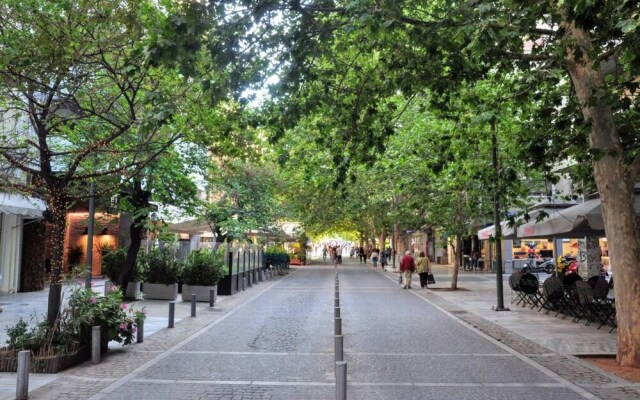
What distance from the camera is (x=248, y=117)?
10.1m

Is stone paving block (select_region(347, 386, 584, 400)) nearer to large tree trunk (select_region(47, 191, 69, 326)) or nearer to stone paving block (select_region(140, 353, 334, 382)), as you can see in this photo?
stone paving block (select_region(140, 353, 334, 382))

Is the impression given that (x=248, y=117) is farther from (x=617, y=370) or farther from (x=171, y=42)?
(x=617, y=370)

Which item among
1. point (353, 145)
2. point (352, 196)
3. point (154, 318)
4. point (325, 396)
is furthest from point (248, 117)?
point (352, 196)

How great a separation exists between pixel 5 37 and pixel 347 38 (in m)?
5.59

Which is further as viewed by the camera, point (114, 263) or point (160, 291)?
point (114, 263)

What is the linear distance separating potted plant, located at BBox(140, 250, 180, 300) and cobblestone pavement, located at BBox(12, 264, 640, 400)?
4.75 m

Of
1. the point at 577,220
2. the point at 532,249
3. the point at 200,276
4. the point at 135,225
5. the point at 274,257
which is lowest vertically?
the point at 200,276

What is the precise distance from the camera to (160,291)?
18.2 m

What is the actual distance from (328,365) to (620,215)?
4.99 meters

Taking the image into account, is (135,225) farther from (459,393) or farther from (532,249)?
(532,249)

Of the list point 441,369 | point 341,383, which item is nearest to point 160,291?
point 441,369

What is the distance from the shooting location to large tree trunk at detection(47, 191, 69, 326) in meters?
8.65

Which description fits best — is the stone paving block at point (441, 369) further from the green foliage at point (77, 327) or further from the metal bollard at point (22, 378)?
the metal bollard at point (22, 378)

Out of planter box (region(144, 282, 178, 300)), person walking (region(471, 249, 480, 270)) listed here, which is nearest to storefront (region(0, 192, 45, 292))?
planter box (region(144, 282, 178, 300))
